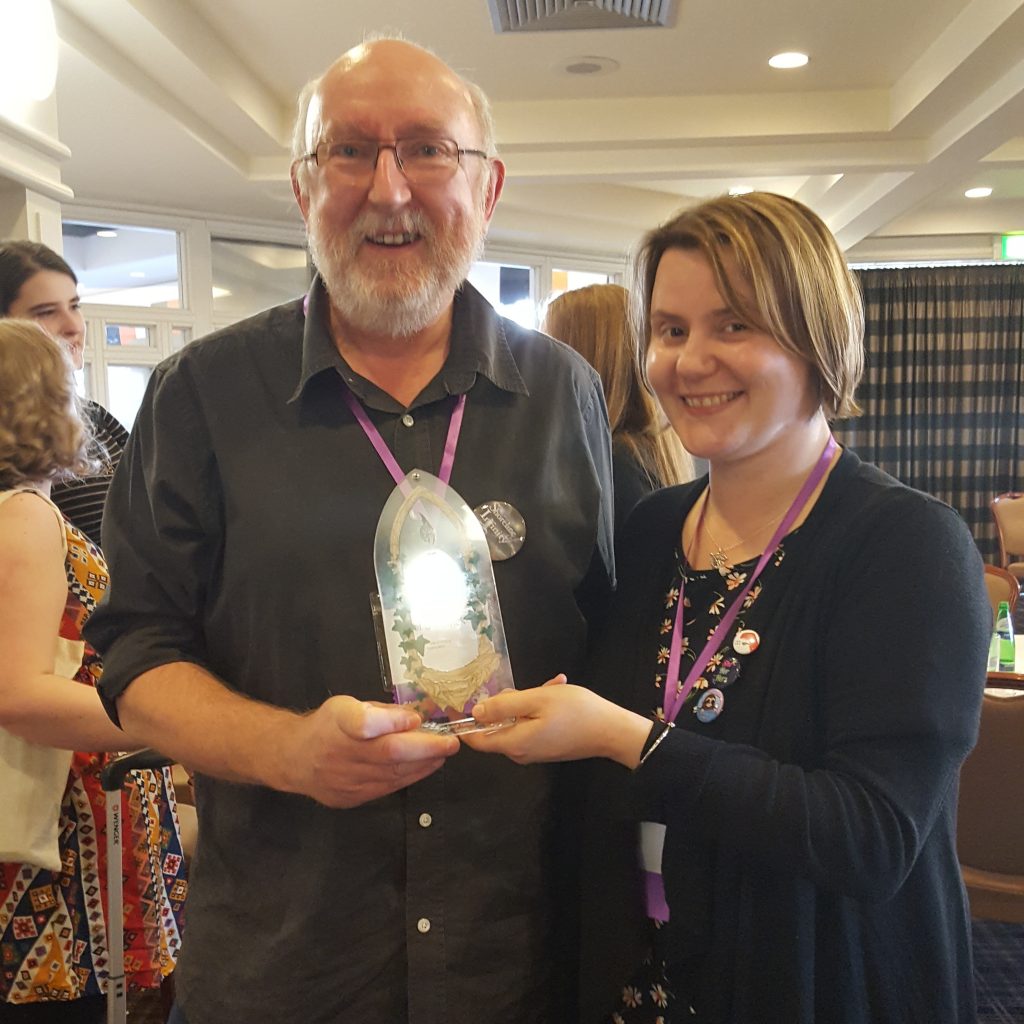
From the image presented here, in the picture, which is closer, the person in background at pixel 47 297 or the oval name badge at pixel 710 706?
the oval name badge at pixel 710 706

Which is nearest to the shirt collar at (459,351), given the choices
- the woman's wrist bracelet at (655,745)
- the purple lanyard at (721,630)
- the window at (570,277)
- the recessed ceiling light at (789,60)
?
the purple lanyard at (721,630)

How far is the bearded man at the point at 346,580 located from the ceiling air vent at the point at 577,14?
10.0 feet

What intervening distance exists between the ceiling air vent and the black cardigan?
11.1ft

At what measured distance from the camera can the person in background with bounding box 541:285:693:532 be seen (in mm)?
2092

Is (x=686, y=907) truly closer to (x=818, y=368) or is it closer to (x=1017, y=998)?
(x=818, y=368)

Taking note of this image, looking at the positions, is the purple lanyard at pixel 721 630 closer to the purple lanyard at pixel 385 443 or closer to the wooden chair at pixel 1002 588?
the purple lanyard at pixel 385 443

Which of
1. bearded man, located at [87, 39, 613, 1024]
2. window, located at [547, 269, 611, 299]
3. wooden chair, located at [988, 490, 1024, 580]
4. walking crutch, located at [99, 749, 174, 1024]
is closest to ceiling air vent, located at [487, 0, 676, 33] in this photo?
bearded man, located at [87, 39, 613, 1024]

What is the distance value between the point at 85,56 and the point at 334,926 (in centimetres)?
369

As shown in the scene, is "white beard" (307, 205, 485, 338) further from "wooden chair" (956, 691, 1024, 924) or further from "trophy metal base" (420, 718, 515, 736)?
"wooden chair" (956, 691, 1024, 924)

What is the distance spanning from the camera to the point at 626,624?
47.6 inches

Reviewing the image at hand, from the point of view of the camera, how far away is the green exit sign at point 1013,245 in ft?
27.6

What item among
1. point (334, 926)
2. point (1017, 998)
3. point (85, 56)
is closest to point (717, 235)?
point (334, 926)

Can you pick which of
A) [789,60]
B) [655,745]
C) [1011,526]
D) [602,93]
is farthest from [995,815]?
[1011,526]

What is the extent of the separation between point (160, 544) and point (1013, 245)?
9200 millimetres
